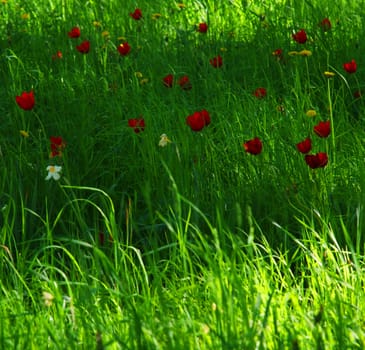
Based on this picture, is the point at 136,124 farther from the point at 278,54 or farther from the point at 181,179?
the point at 278,54

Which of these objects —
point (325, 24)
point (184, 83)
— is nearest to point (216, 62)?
point (184, 83)

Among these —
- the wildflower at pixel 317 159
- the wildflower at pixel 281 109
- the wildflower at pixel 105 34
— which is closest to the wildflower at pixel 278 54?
the wildflower at pixel 281 109

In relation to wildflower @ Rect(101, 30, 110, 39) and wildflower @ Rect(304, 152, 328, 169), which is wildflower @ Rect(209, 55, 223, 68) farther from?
wildflower @ Rect(304, 152, 328, 169)

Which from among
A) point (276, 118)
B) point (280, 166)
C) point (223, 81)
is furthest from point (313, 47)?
point (280, 166)

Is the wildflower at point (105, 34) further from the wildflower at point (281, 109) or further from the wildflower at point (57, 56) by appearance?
the wildflower at point (281, 109)

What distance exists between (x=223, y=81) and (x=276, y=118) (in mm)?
475

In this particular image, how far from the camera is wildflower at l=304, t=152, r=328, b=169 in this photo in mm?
2424

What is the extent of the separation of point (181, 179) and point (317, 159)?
1.50 ft

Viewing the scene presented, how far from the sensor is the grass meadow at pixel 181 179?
1893mm

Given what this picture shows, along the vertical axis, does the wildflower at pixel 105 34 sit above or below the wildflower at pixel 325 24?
below

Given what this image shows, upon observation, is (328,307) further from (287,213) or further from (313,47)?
(313,47)

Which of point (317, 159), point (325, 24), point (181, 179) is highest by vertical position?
point (325, 24)

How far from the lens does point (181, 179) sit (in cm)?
270

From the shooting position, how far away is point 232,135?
2.95 meters
